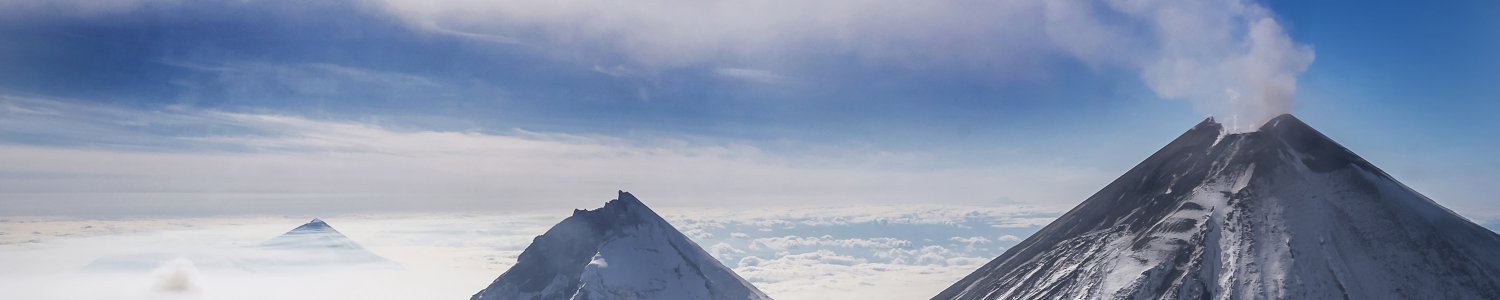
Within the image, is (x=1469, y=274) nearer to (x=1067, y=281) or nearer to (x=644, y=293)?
(x=1067, y=281)

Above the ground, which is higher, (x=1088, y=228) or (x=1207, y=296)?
(x=1088, y=228)

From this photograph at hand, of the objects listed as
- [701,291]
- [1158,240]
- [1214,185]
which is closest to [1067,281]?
Result: [1158,240]

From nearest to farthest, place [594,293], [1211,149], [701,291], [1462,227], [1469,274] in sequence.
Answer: [1469,274]
[1462,227]
[1211,149]
[594,293]
[701,291]

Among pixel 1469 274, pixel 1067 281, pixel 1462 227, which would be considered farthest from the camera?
pixel 1067 281

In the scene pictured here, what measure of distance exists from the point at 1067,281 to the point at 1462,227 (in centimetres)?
5650

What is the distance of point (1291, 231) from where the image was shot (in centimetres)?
12550

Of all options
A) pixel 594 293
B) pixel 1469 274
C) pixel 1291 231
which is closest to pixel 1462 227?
pixel 1469 274

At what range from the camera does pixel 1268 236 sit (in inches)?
4938

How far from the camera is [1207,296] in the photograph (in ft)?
392

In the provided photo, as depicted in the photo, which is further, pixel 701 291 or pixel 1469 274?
pixel 701 291

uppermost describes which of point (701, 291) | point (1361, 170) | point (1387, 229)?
point (1361, 170)

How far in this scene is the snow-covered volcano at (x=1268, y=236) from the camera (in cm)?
11856

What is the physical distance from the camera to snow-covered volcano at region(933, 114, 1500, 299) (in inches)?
4668

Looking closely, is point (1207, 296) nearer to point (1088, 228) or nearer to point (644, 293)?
point (1088, 228)
